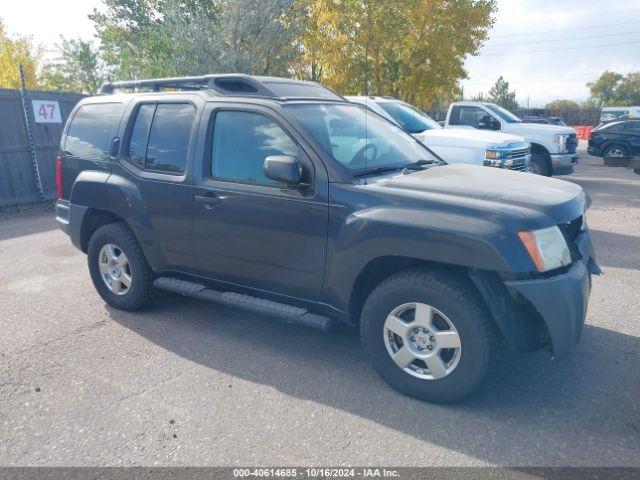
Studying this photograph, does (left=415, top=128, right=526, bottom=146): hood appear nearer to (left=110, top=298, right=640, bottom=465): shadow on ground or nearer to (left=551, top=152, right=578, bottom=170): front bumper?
(left=551, top=152, right=578, bottom=170): front bumper

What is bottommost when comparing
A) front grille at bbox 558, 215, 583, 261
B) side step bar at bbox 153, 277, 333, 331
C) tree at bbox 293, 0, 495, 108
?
side step bar at bbox 153, 277, 333, 331

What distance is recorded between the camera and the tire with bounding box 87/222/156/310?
15.4ft

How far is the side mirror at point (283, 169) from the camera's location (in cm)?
345

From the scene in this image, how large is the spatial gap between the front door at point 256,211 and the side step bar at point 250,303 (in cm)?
11

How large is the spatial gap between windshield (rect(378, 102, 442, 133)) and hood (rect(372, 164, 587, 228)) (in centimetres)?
584

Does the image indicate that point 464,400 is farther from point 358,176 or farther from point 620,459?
point 358,176

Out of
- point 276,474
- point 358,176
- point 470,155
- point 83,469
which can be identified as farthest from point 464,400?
point 470,155

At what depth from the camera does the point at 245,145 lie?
13.1ft

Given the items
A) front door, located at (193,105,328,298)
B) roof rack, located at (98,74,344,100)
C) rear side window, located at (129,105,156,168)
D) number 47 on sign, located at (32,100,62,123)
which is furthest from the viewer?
number 47 on sign, located at (32,100,62,123)

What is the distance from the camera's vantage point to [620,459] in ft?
9.11

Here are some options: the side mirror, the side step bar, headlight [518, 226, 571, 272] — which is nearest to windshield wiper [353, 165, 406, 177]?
the side mirror

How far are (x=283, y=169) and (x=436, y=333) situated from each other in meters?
1.41

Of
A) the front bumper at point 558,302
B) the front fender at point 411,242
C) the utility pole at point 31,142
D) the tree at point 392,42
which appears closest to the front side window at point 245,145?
the front fender at point 411,242

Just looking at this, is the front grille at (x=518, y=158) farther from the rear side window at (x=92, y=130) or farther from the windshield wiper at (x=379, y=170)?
the rear side window at (x=92, y=130)
